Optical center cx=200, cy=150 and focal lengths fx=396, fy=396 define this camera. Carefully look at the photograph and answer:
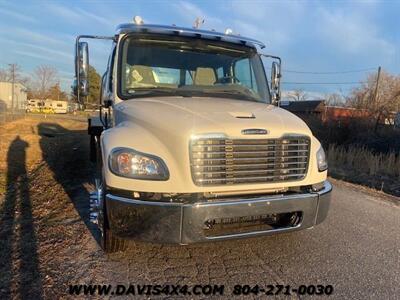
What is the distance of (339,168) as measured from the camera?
13.2m

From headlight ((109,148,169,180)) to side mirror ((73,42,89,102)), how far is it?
2.00m

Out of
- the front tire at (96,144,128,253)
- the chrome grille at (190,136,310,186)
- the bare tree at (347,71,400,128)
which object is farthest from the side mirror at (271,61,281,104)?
the bare tree at (347,71,400,128)

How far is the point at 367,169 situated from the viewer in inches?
507

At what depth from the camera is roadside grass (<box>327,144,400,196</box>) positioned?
10508 millimetres

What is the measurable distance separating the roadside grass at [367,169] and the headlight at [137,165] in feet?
23.7

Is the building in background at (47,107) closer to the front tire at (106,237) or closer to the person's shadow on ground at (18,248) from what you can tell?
the person's shadow on ground at (18,248)

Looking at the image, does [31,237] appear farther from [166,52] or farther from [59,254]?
[166,52]

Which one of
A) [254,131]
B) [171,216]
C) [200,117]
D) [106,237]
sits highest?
[200,117]

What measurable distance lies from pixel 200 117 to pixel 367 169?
1051 centimetres

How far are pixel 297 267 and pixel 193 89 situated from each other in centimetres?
249

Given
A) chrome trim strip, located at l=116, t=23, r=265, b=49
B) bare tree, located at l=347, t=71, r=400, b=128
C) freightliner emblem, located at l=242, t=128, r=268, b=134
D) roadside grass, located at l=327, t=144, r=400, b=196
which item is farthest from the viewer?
bare tree, located at l=347, t=71, r=400, b=128

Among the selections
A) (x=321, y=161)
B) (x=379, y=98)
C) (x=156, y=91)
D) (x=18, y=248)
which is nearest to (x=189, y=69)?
(x=156, y=91)

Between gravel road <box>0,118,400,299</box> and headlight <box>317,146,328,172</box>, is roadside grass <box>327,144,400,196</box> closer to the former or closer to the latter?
gravel road <box>0,118,400,299</box>

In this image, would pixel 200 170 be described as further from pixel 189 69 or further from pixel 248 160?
pixel 189 69
